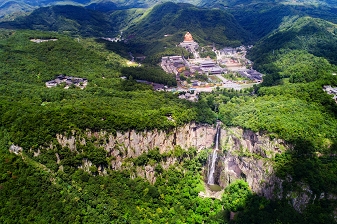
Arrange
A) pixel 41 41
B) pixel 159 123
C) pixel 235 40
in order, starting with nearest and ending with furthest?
pixel 159 123, pixel 41 41, pixel 235 40

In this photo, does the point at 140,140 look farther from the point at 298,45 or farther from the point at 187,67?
the point at 298,45

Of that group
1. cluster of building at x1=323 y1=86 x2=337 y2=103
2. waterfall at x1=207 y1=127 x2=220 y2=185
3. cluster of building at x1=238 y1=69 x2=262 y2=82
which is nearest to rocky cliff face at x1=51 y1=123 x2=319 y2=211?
waterfall at x1=207 y1=127 x2=220 y2=185

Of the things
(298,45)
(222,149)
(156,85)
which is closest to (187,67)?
(156,85)

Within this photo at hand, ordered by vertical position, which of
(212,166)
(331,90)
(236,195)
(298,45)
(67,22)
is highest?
(298,45)

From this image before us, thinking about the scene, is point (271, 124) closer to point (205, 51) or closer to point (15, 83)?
point (15, 83)

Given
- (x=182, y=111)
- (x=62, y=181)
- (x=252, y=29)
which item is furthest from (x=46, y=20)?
(x=62, y=181)

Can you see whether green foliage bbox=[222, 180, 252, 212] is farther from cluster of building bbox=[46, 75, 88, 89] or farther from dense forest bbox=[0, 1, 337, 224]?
cluster of building bbox=[46, 75, 88, 89]
